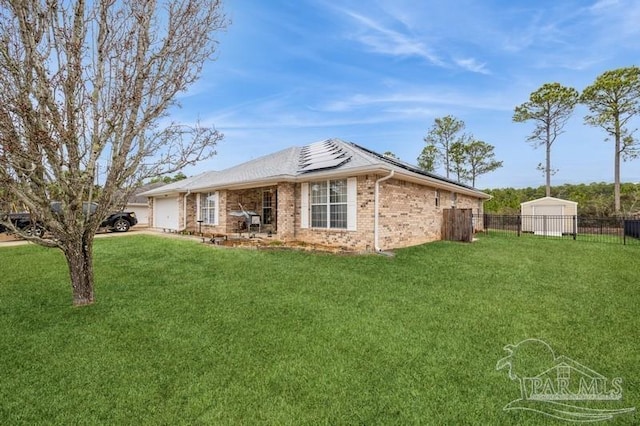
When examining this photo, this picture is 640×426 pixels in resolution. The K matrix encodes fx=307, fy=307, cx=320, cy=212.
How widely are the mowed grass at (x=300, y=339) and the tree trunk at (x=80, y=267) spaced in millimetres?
285

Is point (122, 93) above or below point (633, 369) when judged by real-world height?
above

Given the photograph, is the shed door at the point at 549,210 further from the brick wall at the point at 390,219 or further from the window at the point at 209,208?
the window at the point at 209,208

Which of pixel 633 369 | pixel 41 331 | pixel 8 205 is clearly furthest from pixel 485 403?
pixel 8 205

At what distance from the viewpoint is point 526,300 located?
19.0 feet

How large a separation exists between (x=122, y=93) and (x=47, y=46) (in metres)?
1.16

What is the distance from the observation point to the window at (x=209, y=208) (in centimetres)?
1603

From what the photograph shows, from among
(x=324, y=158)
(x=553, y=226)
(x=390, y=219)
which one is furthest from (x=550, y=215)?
(x=324, y=158)

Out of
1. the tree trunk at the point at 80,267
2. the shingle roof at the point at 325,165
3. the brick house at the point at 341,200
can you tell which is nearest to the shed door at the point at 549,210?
the brick house at the point at 341,200

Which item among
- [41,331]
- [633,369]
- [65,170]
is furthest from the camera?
[65,170]

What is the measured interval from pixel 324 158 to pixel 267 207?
5421 mm

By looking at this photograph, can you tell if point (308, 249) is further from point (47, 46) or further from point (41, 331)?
point (47, 46)

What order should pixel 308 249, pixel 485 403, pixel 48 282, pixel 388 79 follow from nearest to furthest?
pixel 485 403, pixel 48 282, pixel 308 249, pixel 388 79

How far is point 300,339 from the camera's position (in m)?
4.19

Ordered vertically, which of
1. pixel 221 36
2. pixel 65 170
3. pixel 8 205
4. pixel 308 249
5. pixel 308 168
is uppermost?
pixel 221 36
